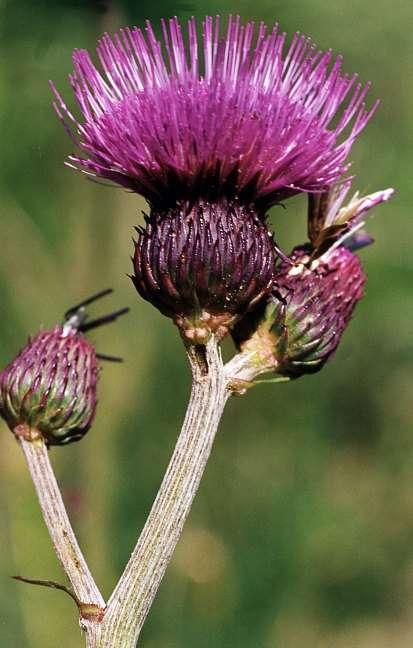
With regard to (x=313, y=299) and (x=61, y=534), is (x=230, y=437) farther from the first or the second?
(x=61, y=534)

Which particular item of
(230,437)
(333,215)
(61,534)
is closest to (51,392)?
(61,534)

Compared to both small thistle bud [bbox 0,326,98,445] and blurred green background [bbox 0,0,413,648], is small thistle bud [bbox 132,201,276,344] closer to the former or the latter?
small thistle bud [bbox 0,326,98,445]

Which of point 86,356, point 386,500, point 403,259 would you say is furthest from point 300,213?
point 86,356

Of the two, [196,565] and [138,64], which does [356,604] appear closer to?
[196,565]

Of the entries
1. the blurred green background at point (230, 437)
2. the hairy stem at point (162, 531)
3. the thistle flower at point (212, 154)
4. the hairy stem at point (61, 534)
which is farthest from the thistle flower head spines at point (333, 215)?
the blurred green background at point (230, 437)

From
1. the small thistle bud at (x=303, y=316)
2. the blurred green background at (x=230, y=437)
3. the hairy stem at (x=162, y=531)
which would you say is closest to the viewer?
the hairy stem at (x=162, y=531)

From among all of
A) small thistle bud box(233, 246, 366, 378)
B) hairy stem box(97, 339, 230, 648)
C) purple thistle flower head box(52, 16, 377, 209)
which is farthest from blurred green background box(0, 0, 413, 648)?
hairy stem box(97, 339, 230, 648)

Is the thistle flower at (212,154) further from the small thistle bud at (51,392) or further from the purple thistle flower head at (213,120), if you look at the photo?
the small thistle bud at (51,392)

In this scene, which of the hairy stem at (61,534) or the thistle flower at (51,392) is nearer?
the hairy stem at (61,534)
